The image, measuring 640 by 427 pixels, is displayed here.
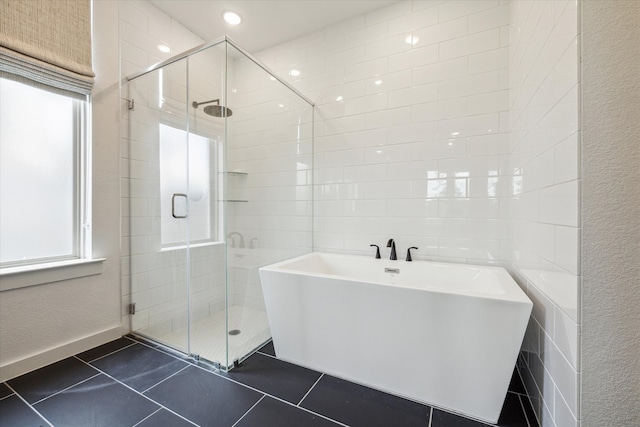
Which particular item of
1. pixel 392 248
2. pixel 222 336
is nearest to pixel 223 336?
pixel 222 336

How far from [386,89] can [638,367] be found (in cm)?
213

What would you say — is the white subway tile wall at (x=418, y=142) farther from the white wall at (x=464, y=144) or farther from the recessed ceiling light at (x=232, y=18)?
the recessed ceiling light at (x=232, y=18)

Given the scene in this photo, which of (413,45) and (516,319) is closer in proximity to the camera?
(516,319)

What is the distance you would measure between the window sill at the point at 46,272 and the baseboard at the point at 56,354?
0.47 meters

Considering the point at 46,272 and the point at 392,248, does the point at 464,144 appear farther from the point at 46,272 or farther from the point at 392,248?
the point at 46,272

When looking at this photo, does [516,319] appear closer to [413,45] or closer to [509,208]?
[509,208]

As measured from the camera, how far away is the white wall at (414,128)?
6.25ft

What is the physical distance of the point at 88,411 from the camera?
134 centimetres

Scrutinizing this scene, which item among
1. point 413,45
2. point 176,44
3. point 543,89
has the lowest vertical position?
point 543,89

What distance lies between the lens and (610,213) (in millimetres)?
818

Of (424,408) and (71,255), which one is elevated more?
(71,255)

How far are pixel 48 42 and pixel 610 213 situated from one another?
296cm

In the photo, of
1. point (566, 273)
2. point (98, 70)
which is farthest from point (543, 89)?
point (98, 70)

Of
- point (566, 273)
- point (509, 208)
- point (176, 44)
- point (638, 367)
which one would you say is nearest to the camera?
point (638, 367)
